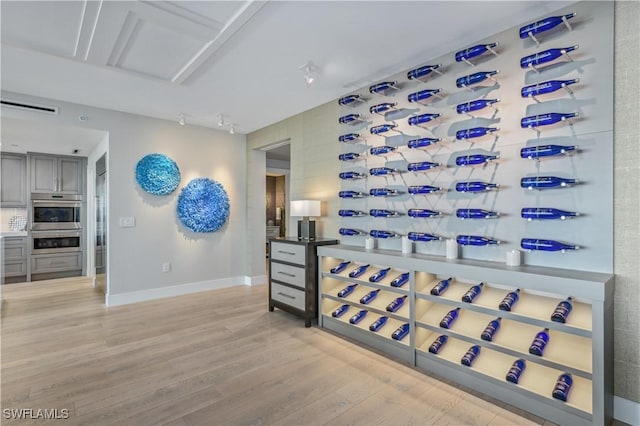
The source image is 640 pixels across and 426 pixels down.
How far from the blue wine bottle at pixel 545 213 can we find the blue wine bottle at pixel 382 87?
1.67m

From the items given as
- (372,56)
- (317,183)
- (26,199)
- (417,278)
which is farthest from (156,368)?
(26,199)

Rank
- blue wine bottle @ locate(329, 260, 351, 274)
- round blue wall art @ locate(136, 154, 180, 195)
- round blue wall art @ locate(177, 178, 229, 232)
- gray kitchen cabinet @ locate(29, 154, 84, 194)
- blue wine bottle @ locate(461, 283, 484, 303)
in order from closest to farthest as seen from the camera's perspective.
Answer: blue wine bottle @ locate(461, 283, 484, 303) → blue wine bottle @ locate(329, 260, 351, 274) → round blue wall art @ locate(136, 154, 180, 195) → round blue wall art @ locate(177, 178, 229, 232) → gray kitchen cabinet @ locate(29, 154, 84, 194)

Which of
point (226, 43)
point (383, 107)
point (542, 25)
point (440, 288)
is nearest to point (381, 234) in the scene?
point (440, 288)

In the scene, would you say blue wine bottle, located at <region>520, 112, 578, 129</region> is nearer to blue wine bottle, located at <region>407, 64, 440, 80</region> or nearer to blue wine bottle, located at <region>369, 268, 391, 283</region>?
blue wine bottle, located at <region>407, 64, 440, 80</region>

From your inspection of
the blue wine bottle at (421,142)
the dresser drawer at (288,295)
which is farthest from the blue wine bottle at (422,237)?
the dresser drawer at (288,295)

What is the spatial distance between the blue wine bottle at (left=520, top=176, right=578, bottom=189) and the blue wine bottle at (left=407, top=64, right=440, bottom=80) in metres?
1.20

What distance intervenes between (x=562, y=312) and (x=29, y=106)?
5.40 m

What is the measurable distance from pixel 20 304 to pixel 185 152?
300 centimetres

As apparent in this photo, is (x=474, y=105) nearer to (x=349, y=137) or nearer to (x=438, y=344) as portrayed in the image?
(x=349, y=137)

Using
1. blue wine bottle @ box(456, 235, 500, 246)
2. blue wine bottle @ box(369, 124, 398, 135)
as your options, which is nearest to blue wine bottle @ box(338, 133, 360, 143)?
blue wine bottle @ box(369, 124, 398, 135)

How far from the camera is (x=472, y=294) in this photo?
2.31m

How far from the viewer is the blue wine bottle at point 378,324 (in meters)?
2.85

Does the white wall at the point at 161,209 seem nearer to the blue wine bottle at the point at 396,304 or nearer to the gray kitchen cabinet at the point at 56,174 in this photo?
the gray kitchen cabinet at the point at 56,174

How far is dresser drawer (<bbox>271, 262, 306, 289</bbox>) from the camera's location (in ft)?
11.7
